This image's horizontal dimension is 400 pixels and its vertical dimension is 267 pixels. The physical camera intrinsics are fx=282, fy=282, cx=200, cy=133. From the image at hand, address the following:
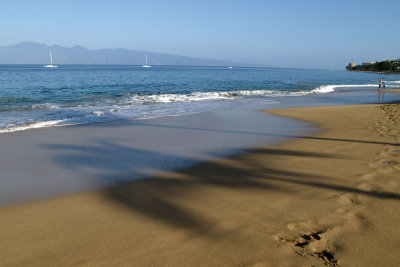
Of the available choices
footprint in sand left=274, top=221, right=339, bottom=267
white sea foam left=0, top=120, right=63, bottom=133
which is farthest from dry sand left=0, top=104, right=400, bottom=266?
white sea foam left=0, top=120, right=63, bottom=133

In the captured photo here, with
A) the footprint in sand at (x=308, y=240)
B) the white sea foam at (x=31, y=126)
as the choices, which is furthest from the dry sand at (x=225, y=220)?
the white sea foam at (x=31, y=126)

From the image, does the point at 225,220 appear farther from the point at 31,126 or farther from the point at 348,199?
the point at 31,126

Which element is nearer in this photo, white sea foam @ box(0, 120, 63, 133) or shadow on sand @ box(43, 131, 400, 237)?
shadow on sand @ box(43, 131, 400, 237)

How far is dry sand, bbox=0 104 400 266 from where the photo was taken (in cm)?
276

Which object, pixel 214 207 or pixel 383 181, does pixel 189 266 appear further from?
pixel 383 181

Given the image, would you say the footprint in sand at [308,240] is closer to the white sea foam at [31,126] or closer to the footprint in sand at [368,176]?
the footprint in sand at [368,176]

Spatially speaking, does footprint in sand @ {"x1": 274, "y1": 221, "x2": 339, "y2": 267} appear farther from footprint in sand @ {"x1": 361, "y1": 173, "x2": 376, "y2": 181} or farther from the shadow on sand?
footprint in sand @ {"x1": 361, "y1": 173, "x2": 376, "y2": 181}

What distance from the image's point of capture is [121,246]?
291cm

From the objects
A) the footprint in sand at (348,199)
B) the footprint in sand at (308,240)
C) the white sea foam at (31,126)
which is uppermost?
the white sea foam at (31,126)

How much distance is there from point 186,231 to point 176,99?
16.3 metres

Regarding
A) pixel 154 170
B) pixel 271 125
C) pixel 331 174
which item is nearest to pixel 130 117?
pixel 271 125

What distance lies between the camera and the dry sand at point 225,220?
276 centimetres

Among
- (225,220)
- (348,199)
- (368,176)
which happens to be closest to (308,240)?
(225,220)

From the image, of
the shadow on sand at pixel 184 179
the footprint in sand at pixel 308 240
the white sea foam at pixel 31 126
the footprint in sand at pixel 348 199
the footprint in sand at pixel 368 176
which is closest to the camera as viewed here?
the footprint in sand at pixel 308 240
